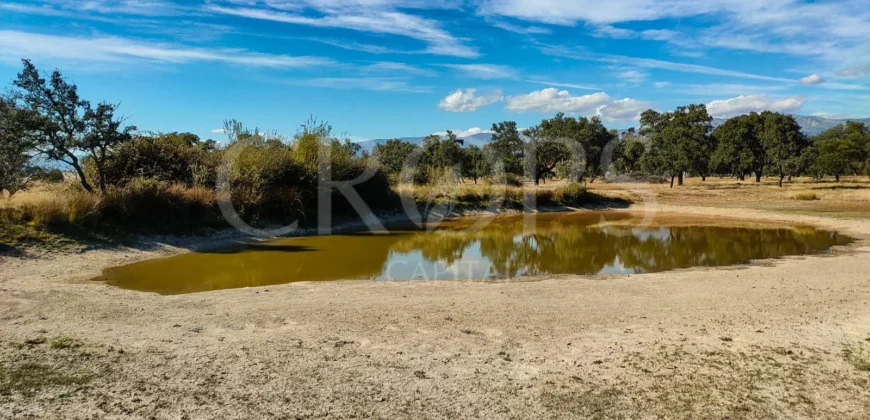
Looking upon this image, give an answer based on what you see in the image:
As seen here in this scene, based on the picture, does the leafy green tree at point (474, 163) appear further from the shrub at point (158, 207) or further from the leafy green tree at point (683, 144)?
the shrub at point (158, 207)

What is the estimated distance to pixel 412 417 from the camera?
13.3 ft

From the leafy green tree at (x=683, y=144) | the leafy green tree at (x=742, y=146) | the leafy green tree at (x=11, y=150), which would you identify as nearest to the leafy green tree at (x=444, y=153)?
the leafy green tree at (x=683, y=144)

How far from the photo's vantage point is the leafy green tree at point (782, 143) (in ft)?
171

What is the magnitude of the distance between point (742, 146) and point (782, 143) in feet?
13.6

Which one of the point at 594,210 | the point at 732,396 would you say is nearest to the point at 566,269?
the point at 732,396

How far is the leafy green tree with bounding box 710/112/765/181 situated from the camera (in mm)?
56562

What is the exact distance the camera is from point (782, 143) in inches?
2115

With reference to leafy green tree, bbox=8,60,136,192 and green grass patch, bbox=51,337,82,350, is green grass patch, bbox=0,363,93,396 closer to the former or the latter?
green grass patch, bbox=51,337,82,350

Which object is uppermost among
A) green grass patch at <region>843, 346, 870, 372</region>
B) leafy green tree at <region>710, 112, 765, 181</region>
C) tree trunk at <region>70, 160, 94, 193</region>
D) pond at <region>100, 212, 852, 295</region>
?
leafy green tree at <region>710, 112, 765, 181</region>

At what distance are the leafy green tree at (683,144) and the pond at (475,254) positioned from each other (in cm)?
2782

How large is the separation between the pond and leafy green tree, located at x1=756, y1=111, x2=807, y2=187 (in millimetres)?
34464

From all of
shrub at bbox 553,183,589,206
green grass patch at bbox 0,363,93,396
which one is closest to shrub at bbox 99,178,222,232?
green grass patch at bbox 0,363,93,396

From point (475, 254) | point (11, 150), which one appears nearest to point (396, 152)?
point (475, 254)

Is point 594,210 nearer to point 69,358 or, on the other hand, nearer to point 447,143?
point 447,143
